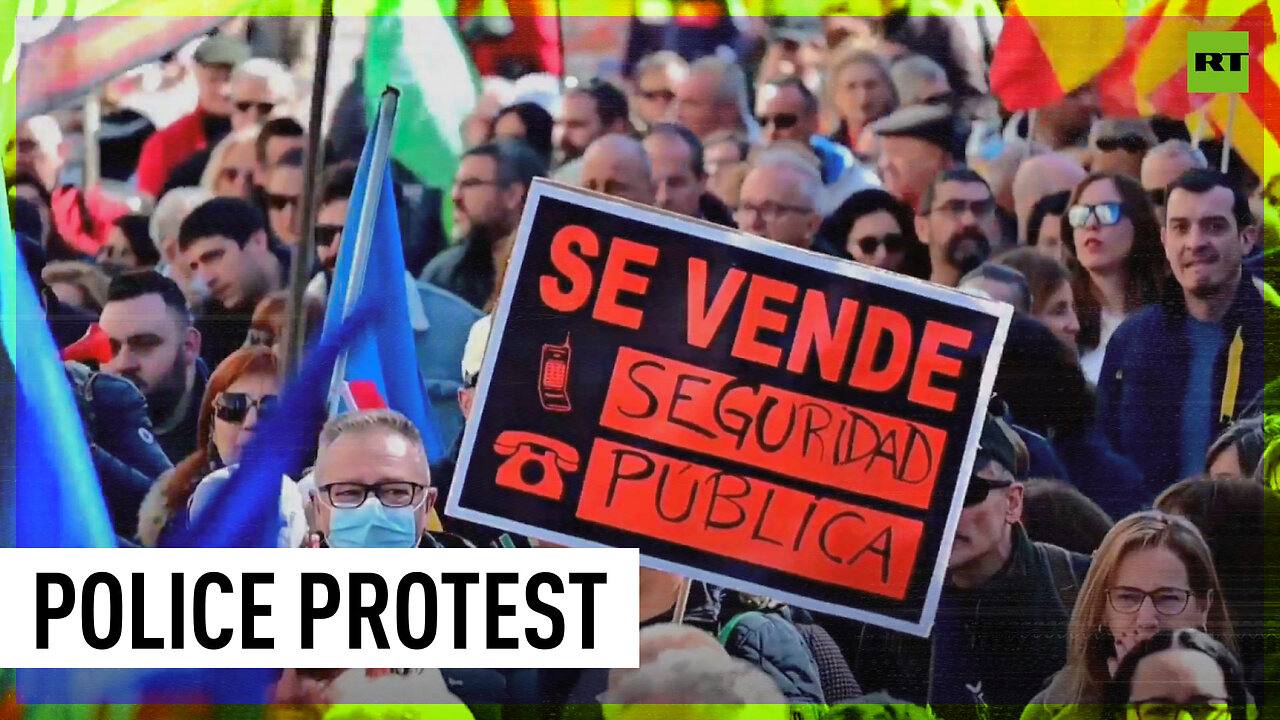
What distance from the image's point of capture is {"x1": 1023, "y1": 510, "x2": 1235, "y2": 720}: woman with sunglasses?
321 centimetres

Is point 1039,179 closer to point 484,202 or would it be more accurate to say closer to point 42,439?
point 484,202

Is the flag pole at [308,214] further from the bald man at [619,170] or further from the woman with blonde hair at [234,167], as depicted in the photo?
the bald man at [619,170]

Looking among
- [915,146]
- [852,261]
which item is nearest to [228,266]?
[852,261]

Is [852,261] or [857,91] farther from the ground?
[857,91]

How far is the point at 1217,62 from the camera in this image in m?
3.21

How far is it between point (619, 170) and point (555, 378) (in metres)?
0.46

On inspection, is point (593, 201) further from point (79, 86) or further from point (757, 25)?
point (79, 86)

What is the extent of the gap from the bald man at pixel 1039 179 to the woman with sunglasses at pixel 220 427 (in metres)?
1.62

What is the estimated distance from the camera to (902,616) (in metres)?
3.18

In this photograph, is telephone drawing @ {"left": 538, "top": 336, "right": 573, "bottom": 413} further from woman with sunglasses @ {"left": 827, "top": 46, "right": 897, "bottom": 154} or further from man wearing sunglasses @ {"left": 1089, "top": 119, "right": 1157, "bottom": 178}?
man wearing sunglasses @ {"left": 1089, "top": 119, "right": 1157, "bottom": 178}

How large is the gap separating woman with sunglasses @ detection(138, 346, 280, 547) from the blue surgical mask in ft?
0.85

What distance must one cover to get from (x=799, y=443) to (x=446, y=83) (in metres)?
1.07

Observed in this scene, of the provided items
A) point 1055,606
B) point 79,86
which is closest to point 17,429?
point 79,86

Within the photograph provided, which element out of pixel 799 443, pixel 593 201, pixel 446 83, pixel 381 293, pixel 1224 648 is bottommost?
pixel 1224 648
